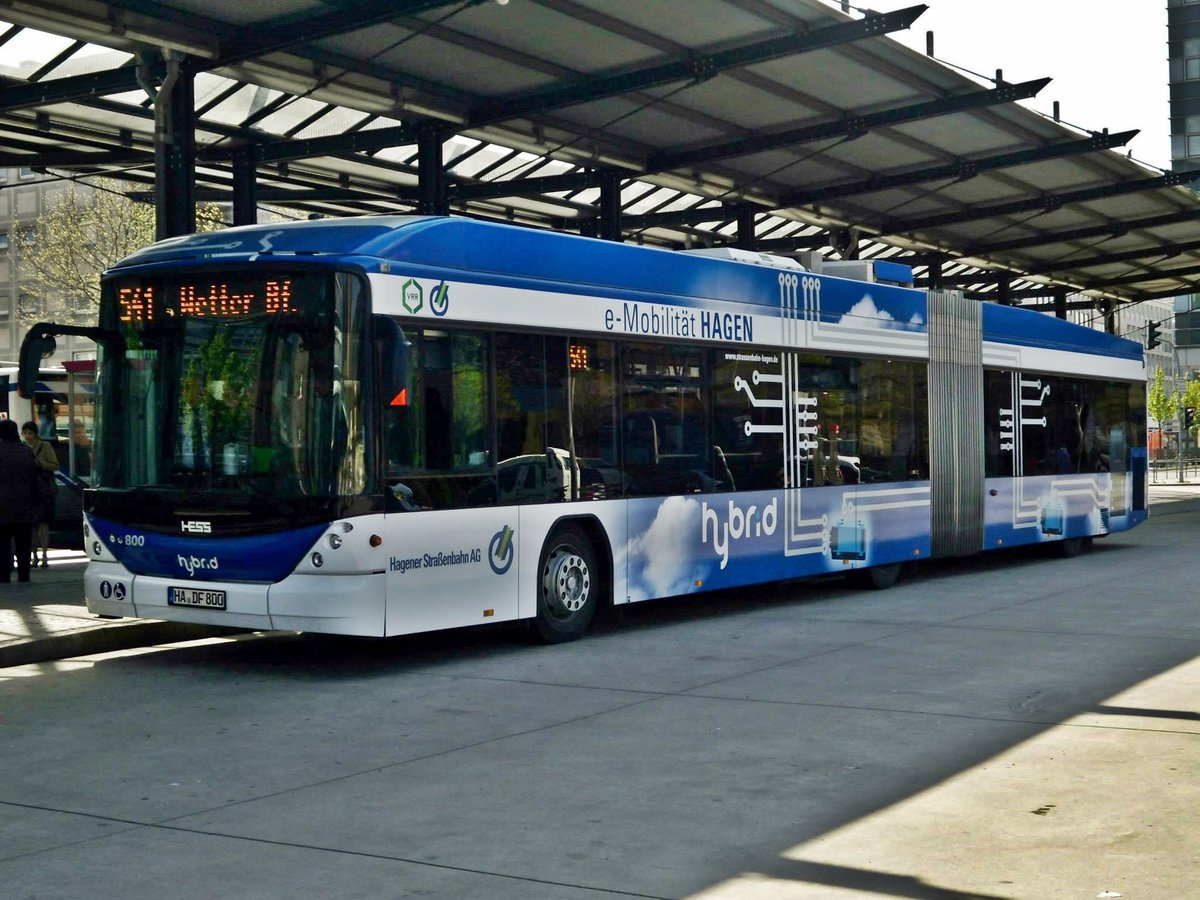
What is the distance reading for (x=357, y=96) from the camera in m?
18.4

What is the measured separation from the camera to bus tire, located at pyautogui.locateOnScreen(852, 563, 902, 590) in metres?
17.1

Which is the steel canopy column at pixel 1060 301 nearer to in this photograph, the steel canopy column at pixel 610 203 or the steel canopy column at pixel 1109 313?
the steel canopy column at pixel 1109 313

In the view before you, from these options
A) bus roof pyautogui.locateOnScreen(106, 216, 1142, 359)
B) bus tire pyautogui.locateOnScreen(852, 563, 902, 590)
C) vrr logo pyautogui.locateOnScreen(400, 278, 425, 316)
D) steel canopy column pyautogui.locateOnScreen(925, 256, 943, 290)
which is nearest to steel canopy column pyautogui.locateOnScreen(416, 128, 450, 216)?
bus roof pyautogui.locateOnScreen(106, 216, 1142, 359)

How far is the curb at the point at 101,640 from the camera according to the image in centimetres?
1148

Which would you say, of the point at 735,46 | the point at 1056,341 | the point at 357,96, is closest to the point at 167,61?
the point at 357,96

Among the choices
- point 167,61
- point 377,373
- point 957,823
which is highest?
point 167,61

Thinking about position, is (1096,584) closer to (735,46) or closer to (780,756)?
(735,46)

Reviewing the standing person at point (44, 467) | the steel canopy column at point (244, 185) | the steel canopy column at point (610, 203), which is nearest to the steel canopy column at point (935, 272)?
the steel canopy column at point (610, 203)

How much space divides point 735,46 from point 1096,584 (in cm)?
715

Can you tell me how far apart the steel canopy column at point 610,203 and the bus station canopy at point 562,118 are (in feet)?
0.11

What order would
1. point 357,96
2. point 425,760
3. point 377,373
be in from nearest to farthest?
point 425,760
point 377,373
point 357,96

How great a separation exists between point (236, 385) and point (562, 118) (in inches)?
446

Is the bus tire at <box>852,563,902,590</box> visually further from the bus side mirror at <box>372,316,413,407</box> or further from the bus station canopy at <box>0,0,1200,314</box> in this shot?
the bus side mirror at <box>372,316,413,407</box>

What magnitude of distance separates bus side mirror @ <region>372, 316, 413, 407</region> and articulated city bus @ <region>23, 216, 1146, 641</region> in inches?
0.7
